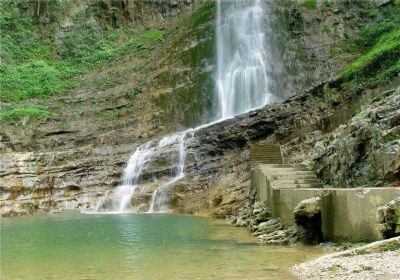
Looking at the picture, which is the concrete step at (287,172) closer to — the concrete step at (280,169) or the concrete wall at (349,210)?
the concrete step at (280,169)

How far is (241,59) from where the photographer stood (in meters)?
35.2

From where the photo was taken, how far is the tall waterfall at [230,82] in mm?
26359

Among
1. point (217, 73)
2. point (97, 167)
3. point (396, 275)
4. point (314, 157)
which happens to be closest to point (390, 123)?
point (314, 157)

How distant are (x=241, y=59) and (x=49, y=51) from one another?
2321cm

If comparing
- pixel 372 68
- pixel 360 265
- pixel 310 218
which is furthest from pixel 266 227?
pixel 372 68

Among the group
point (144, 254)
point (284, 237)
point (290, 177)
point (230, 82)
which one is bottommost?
point (144, 254)

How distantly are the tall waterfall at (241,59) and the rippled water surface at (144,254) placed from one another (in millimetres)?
15826

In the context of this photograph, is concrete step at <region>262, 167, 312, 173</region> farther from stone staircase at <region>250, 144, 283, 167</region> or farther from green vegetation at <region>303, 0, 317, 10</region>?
green vegetation at <region>303, 0, 317, 10</region>

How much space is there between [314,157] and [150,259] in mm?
8309

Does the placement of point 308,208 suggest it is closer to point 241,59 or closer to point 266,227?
point 266,227

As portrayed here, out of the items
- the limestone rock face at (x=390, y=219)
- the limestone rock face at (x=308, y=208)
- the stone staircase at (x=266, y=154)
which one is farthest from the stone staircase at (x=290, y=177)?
the limestone rock face at (x=390, y=219)

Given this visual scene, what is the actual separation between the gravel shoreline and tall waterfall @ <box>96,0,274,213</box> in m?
16.0

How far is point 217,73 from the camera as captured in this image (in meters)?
35.1

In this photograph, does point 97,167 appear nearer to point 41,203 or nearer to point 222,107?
point 41,203
